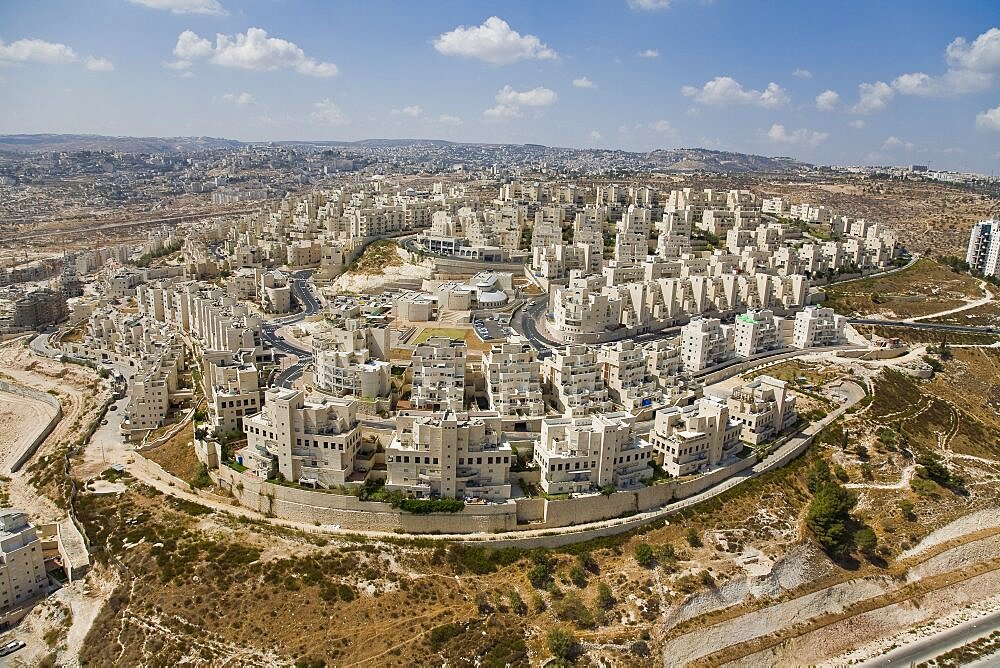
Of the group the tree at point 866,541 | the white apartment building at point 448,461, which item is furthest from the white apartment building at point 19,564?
the tree at point 866,541

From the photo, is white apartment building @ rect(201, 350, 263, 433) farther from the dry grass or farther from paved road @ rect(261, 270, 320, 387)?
the dry grass

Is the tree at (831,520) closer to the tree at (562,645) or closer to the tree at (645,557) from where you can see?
the tree at (645,557)

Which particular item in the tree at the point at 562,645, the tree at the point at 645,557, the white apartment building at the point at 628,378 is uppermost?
the white apartment building at the point at 628,378

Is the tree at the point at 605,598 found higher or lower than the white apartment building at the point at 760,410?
lower

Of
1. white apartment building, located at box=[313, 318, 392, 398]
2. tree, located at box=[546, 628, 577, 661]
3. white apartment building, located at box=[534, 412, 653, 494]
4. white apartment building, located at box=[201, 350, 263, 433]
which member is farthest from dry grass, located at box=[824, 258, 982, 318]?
white apartment building, located at box=[201, 350, 263, 433]

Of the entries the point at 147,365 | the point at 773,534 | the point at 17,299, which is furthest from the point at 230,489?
the point at 17,299

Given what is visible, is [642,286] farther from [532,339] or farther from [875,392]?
[875,392]
